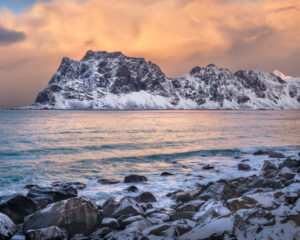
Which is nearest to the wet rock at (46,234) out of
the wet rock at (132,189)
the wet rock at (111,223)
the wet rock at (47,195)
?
the wet rock at (111,223)

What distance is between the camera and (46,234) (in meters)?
6.45

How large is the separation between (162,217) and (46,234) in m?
3.87

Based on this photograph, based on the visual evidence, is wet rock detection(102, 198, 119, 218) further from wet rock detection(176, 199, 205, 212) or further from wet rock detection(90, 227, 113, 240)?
wet rock detection(176, 199, 205, 212)

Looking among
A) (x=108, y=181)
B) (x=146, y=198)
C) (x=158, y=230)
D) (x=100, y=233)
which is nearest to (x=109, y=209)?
(x=100, y=233)

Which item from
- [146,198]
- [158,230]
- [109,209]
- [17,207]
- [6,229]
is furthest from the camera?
[146,198]

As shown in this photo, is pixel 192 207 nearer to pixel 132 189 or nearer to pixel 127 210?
pixel 127 210

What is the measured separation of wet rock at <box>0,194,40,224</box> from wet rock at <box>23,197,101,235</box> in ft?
4.09

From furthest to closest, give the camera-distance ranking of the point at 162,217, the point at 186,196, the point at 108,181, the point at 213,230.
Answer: the point at 108,181 → the point at 186,196 → the point at 162,217 → the point at 213,230

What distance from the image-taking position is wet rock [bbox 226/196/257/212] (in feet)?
22.0

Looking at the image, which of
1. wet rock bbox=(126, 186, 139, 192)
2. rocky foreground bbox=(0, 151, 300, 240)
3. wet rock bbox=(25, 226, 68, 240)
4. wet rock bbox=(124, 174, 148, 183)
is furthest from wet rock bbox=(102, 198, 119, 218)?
wet rock bbox=(124, 174, 148, 183)

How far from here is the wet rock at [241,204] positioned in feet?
22.0

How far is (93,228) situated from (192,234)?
3575 millimetres

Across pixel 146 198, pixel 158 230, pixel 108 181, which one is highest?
pixel 158 230

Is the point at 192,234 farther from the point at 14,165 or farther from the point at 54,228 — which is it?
the point at 14,165
